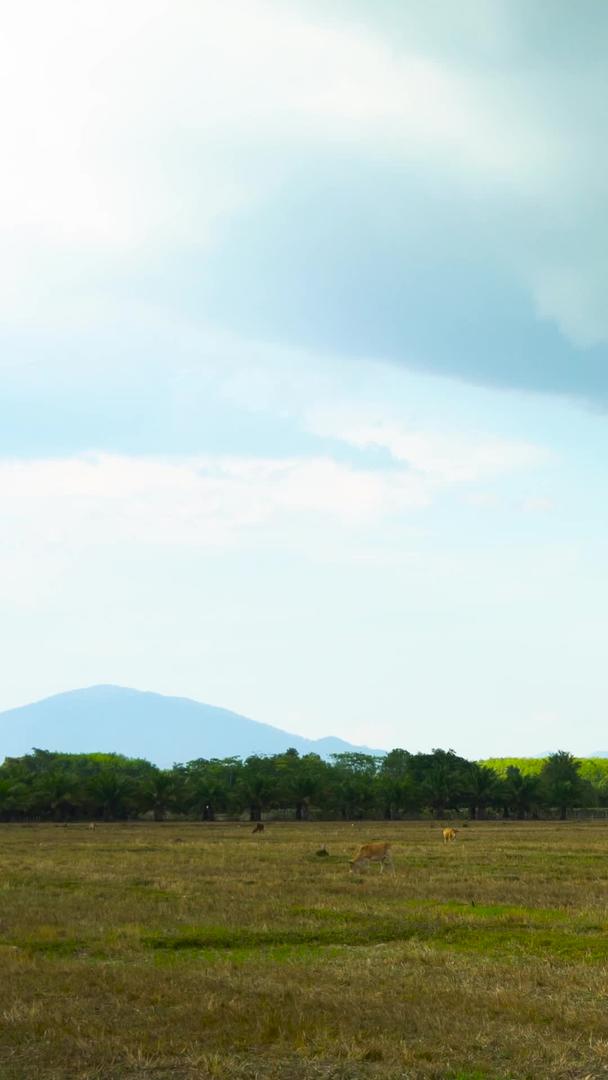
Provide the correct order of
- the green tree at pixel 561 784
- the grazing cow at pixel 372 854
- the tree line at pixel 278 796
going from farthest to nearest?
the green tree at pixel 561 784 → the tree line at pixel 278 796 → the grazing cow at pixel 372 854

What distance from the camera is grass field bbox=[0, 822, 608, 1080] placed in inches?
484

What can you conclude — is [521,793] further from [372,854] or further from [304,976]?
[304,976]

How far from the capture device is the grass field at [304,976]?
40.3ft

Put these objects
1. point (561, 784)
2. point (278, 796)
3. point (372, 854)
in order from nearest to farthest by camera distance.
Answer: point (372, 854)
point (278, 796)
point (561, 784)

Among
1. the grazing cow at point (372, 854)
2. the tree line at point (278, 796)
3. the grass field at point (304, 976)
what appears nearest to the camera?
the grass field at point (304, 976)

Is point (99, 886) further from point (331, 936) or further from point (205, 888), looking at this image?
point (331, 936)

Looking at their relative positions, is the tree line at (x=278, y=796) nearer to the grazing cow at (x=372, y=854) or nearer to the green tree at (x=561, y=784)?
the green tree at (x=561, y=784)

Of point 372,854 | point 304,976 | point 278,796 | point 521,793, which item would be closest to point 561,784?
point 521,793

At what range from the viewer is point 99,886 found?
102ft

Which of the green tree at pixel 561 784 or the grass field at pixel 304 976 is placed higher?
the green tree at pixel 561 784

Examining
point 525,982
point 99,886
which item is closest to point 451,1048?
point 525,982

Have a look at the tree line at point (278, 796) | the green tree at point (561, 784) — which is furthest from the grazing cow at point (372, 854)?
the green tree at point (561, 784)

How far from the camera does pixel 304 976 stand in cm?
1689

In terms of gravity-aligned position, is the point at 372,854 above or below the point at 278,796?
below
